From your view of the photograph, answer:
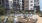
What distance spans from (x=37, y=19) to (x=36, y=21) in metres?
0.03

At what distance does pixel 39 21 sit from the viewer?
3.73ft

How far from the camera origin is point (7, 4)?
1142mm

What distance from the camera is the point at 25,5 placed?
3.76 feet

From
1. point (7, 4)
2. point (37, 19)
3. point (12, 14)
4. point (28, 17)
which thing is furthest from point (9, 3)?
point (37, 19)

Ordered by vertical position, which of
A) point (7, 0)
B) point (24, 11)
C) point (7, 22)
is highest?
point (7, 0)

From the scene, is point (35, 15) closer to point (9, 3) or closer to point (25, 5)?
point (25, 5)

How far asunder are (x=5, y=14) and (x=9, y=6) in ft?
0.34

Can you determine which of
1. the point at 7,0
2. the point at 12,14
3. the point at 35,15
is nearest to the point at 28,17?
the point at 35,15

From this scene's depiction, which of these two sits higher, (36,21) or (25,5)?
(25,5)

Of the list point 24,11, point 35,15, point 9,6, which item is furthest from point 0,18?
point 35,15

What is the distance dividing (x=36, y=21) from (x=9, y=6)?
36cm

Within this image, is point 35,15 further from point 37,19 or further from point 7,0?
point 7,0

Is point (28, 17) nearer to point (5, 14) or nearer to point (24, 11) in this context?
point (24, 11)

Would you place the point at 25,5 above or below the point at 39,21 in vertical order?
above
